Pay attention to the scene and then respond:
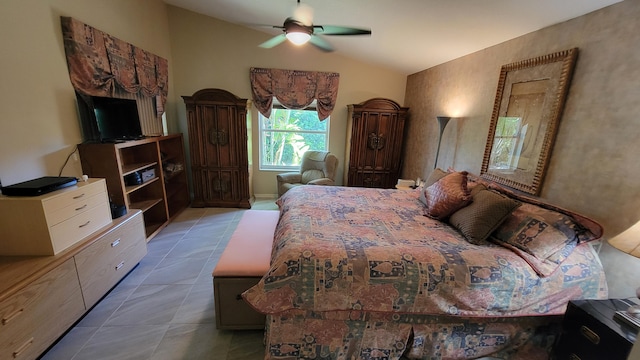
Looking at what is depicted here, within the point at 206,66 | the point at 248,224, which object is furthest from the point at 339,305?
the point at 206,66

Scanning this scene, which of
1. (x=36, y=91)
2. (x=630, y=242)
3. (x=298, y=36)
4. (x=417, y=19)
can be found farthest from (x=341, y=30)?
(x=36, y=91)

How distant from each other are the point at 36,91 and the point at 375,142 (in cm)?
380

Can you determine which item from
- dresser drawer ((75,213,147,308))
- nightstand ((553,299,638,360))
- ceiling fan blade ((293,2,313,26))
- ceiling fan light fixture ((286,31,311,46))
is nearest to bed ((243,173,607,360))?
nightstand ((553,299,638,360))

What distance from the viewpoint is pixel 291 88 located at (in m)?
4.14

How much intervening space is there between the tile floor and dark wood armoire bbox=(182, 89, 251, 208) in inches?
56.9

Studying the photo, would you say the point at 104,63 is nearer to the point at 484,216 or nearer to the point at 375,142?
the point at 375,142

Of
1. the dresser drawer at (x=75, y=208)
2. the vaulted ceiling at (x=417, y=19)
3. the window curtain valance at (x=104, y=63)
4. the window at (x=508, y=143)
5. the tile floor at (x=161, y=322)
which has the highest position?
the vaulted ceiling at (x=417, y=19)

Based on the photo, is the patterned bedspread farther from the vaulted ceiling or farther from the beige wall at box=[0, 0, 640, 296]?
the vaulted ceiling

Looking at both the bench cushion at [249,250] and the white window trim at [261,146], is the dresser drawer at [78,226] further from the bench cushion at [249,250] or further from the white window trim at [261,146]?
the white window trim at [261,146]

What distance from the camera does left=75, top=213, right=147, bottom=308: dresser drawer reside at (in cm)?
183

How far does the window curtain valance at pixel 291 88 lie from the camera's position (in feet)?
13.4

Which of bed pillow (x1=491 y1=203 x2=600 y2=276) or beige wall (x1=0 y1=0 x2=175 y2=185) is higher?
beige wall (x1=0 y1=0 x2=175 y2=185)

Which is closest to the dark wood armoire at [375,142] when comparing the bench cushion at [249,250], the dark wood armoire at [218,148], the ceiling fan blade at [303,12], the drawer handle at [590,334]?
the ceiling fan blade at [303,12]

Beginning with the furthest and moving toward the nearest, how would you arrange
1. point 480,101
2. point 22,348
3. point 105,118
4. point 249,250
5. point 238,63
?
point 238,63 < point 480,101 < point 105,118 < point 249,250 < point 22,348
